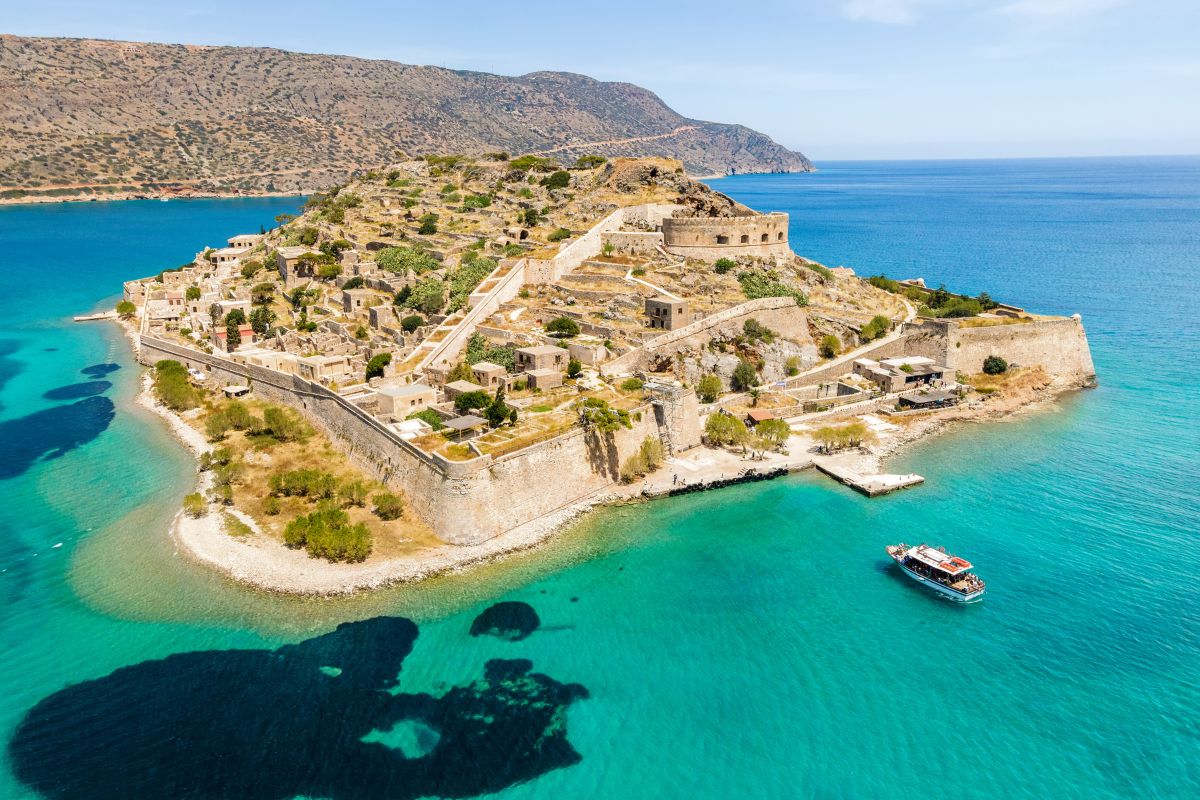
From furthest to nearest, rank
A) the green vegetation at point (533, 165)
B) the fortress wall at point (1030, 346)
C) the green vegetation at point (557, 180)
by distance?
the green vegetation at point (533, 165) → the green vegetation at point (557, 180) → the fortress wall at point (1030, 346)

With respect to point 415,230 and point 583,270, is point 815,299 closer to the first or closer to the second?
point 583,270

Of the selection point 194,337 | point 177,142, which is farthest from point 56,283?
point 177,142

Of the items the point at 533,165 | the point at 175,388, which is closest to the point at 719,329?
the point at 175,388

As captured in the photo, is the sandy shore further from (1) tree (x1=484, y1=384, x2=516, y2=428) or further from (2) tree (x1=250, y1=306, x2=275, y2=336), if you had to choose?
(2) tree (x1=250, y1=306, x2=275, y2=336)

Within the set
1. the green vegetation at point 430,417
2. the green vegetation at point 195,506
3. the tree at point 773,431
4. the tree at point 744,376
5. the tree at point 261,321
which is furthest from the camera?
the tree at point 261,321

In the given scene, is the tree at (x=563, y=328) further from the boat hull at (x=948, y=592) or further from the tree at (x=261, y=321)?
the boat hull at (x=948, y=592)

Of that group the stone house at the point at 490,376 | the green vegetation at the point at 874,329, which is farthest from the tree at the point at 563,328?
the green vegetation at the point at 874,329
